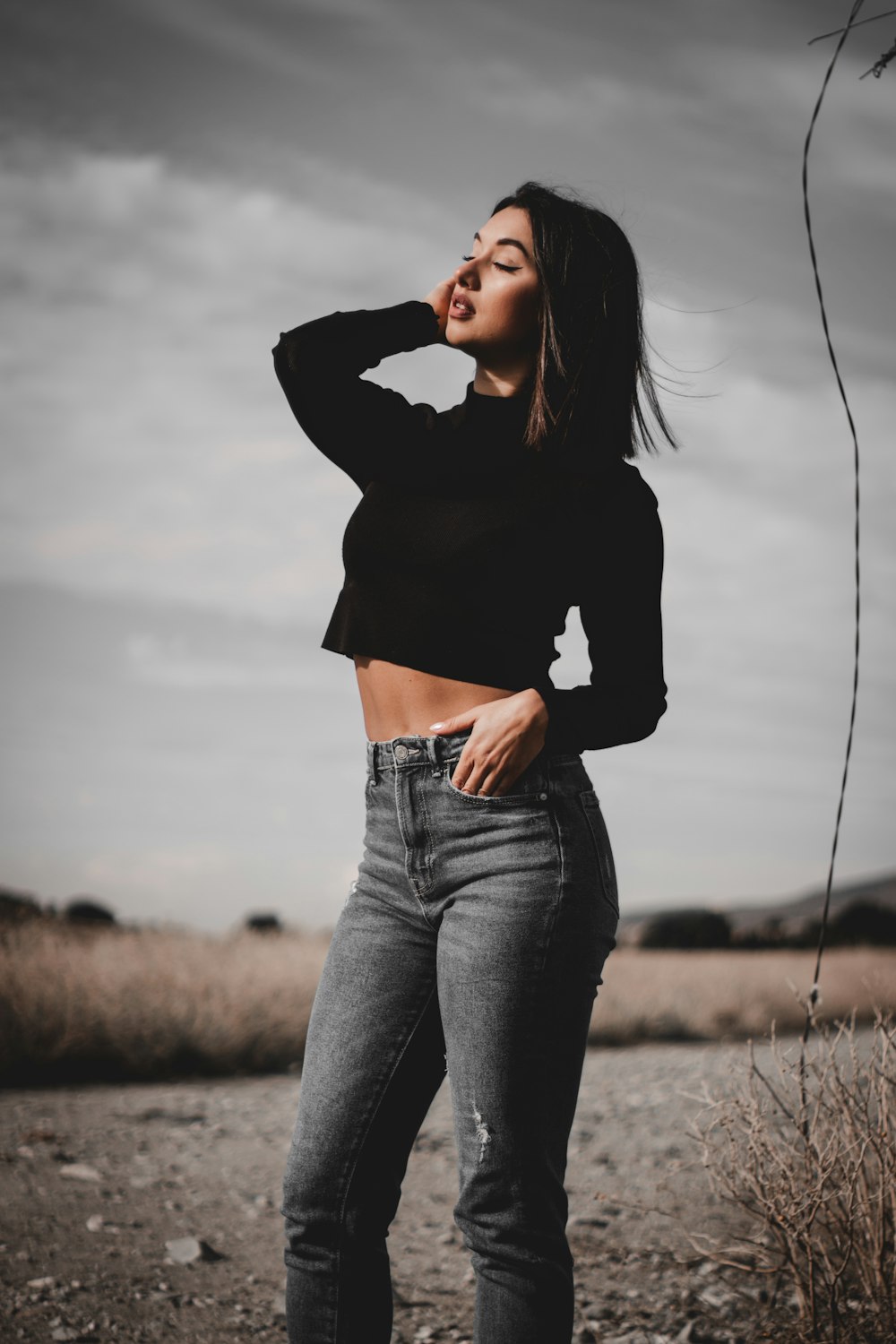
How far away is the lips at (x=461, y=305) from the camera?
2045 millimetres

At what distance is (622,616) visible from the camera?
6.24 ft

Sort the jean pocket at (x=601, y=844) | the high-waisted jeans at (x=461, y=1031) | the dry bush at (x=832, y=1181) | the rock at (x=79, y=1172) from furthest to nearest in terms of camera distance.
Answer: the rock at (x=79, y=1172) < the dry bush at (x=832, y=1181) < the jean pocket at (x=601, y=844) < the high-waisted jeans at (x=461, y=1031)

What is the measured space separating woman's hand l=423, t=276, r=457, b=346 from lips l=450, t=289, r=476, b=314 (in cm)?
13

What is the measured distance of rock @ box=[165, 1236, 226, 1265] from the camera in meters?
3.80

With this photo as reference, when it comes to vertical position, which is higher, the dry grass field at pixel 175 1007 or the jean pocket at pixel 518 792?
the jean pocket at pixel 518 792

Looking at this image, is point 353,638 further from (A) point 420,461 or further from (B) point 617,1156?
(B) point 617,1156

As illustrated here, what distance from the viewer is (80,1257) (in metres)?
3.70

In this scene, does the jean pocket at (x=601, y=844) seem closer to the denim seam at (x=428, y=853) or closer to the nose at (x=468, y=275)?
the denim seam at (x=428, y=853)

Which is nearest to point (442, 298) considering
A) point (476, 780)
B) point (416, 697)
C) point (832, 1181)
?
point (416, 697)

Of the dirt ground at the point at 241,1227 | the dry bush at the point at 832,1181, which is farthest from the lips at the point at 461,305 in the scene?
the dirt ground at the point at 241,1227

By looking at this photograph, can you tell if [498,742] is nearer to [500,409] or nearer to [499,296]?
[500,409]

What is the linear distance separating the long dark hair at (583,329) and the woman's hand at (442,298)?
17 cm

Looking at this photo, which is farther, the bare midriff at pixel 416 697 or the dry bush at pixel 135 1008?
the dry bush at pixel 135 1008

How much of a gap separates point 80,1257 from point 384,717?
2.87 metres
